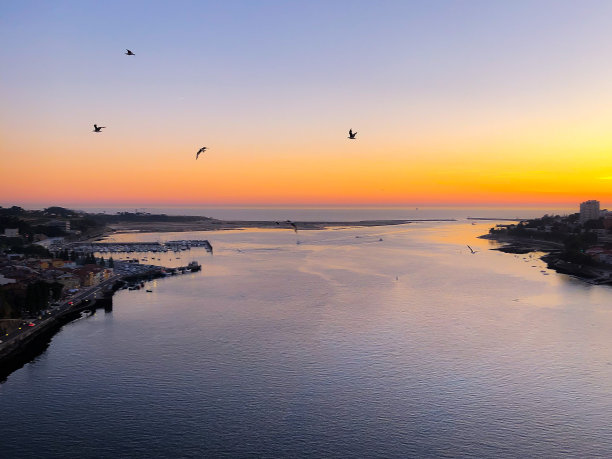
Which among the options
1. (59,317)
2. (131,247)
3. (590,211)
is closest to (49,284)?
(59,317)

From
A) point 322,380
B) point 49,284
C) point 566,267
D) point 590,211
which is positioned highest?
point 590,211

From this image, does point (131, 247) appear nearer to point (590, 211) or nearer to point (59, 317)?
point (59, 317)

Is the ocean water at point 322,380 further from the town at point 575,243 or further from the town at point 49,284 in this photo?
the town at point 575,243

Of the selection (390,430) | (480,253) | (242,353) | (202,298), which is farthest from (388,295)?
(480,253)

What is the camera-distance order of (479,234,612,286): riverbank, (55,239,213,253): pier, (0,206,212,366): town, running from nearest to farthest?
1. (0,206,212,366): town
2. (479,234,612,286): riverbank
3. (55,239,213,253): pier

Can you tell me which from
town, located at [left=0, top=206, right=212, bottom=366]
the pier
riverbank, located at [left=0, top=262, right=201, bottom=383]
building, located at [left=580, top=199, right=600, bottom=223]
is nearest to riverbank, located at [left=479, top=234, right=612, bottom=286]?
building, located at [left=580, top=199, right=600, bottom=223]

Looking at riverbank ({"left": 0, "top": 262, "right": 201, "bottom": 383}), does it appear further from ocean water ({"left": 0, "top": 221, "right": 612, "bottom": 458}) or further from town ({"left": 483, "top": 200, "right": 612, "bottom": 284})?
town ({"left": 483, "top": 200, "right": 612, "bottom": 284})

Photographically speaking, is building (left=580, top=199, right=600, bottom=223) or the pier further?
building (left=580, top=199, right=600, bottom=223)

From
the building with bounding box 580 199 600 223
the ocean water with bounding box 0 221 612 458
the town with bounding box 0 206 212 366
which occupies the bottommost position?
the ocean water with bounding box 0 221 612 458
